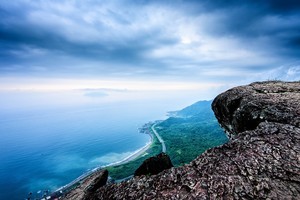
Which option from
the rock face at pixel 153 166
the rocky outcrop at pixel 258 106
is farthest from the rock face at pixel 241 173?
the rock face at pixel 153 166

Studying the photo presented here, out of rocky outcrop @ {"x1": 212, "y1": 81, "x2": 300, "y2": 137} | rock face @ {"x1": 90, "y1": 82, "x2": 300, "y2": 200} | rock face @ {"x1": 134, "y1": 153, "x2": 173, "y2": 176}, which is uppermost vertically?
rocky outcrop @ {"x1": 212, "y1": 81, "x2": 300, "y2": 137}

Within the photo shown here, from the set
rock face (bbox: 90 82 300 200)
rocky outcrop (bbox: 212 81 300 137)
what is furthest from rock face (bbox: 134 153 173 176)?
rocky outcrop (bbox: 212 81 300 137)

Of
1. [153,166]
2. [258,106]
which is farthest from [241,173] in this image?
[258,106]

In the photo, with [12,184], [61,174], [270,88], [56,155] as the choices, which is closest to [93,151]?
[56,155]

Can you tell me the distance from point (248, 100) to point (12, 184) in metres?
145

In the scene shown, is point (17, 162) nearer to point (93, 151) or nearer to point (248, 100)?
point (93, 151)

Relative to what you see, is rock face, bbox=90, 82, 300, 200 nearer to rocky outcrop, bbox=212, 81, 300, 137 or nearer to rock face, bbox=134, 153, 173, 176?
rocky outcrop, bbox=212, 81, 300, 137

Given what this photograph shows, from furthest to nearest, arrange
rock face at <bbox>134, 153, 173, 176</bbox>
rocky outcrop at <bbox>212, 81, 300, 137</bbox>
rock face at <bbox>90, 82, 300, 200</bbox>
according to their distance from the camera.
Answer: rock face at <bbox>134, 153, 173, 176</bbox>, rocky outcrop at <bbox>212, 81, 300, 137</bbox>, rock face at <bbox>90, 82, 300, 200</bbox>

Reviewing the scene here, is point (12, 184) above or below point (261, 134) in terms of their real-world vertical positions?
below

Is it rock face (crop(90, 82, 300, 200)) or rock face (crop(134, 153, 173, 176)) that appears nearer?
rock face (crop(90, 82, 300, 200))

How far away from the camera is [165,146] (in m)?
156

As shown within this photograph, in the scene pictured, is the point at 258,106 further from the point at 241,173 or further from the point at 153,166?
→ the point at 153,166

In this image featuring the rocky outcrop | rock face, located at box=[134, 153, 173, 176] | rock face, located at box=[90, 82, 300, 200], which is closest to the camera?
rock face, located at box=[90, 82, 300, 200]

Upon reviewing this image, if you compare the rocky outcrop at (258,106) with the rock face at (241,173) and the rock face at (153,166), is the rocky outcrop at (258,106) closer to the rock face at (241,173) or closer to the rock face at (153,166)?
the rock face at (241,173)
